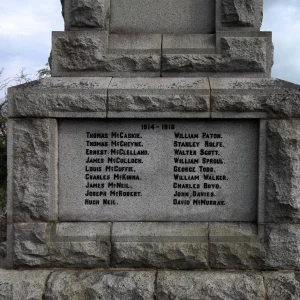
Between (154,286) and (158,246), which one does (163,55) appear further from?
(154,286)

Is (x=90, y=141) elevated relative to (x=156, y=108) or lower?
lower

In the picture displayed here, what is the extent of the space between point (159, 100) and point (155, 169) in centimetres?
64

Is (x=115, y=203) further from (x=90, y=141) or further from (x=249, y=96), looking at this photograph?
(x=249, y=96)

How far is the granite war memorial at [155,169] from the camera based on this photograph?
12.5 feet

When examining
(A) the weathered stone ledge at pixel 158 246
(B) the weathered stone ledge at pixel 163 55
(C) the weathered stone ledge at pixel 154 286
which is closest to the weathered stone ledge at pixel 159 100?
(B) the weathered stone ledge at pixel 163 55

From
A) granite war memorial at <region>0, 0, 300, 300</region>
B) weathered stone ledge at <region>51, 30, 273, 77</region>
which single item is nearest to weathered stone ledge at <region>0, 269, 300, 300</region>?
granite war memorial at <region>0, 0, 300, 300</region>

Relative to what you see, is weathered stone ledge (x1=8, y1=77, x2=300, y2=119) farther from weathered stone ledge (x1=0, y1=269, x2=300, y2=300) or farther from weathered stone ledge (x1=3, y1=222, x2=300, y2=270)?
weathered stone ledge (x1=0, y1=269, x2=300, y2=300)

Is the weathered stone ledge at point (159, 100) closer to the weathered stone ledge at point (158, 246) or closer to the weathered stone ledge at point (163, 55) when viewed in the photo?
the weathered stone ledge at point (163, 55)

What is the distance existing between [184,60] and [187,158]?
93 centimetres

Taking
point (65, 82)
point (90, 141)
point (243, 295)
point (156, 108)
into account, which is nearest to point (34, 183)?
point (90, 141)

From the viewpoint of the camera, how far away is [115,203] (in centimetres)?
401

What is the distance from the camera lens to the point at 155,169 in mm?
3984

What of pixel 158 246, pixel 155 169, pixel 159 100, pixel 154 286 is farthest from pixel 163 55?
pixel 154 286

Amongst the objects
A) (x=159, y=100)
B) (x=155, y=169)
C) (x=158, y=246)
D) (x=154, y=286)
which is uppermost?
(x=159, y=100)
